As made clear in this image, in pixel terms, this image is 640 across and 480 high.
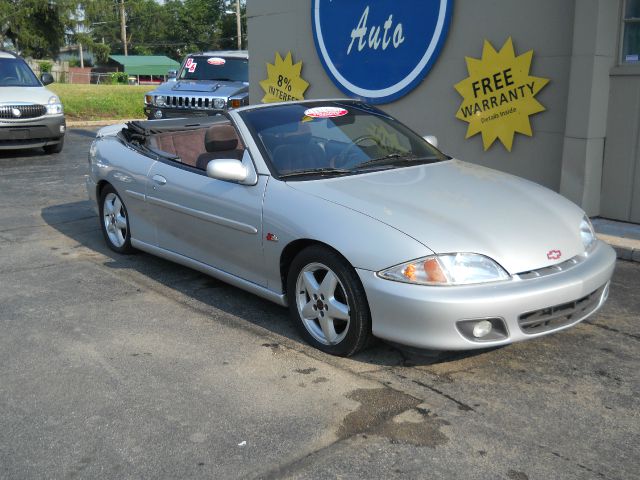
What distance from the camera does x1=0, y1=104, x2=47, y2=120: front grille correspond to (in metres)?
12.6

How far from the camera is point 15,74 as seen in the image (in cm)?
1373

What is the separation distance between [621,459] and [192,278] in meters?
3.67

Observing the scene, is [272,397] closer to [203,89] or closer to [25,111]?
[25,111]

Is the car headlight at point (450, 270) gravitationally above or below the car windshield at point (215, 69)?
below

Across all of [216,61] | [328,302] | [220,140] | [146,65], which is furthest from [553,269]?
[146,65]

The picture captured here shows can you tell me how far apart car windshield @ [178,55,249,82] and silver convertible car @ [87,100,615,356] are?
9018 millimetres

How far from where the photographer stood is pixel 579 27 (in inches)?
287

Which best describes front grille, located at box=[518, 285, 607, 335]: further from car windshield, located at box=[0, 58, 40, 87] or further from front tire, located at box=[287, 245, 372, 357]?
car windshield, located at box=[0, 58, 40, 87]

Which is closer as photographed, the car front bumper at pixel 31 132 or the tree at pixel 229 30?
the car front bumper at pixel 31 132

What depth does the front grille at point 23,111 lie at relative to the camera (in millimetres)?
12633

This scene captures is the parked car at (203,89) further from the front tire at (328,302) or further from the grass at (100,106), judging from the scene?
the front tire at (328,302)

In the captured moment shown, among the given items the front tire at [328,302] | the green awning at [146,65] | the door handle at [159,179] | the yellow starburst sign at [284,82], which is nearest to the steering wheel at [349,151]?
the front tire at [328,302]

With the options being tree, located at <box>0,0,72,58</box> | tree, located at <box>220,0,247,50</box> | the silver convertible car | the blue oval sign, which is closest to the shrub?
tree, located at <box>0,0,72,58</box>

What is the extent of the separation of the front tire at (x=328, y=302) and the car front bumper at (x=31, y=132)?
9.86 meters
